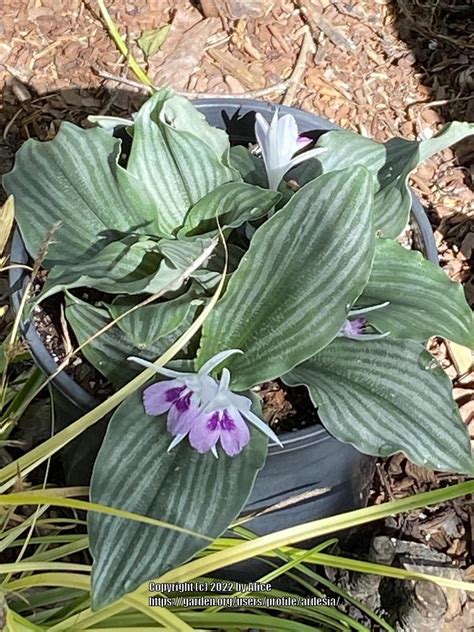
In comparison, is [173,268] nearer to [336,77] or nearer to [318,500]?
[318,500]

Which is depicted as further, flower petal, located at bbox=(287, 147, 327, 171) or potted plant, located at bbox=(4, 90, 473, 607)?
flower petal, located at bbox=(287, 147, 327, 171)

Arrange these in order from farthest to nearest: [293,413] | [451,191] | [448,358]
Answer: [451,191]
[448,358]
[293,413]

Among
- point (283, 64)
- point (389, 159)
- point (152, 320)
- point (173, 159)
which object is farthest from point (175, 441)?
point (283, 64)

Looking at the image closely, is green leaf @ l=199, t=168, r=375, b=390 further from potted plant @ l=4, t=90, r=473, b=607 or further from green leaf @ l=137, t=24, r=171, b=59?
green leaf @ l=137, t=24, r=171, b=59

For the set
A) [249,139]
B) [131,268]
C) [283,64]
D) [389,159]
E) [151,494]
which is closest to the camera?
[151,494]

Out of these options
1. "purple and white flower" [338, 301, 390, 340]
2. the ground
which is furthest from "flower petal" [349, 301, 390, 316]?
the ground

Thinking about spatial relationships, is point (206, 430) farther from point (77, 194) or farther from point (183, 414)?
point (77, 194)

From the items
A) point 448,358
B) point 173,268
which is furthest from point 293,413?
point 448,358
